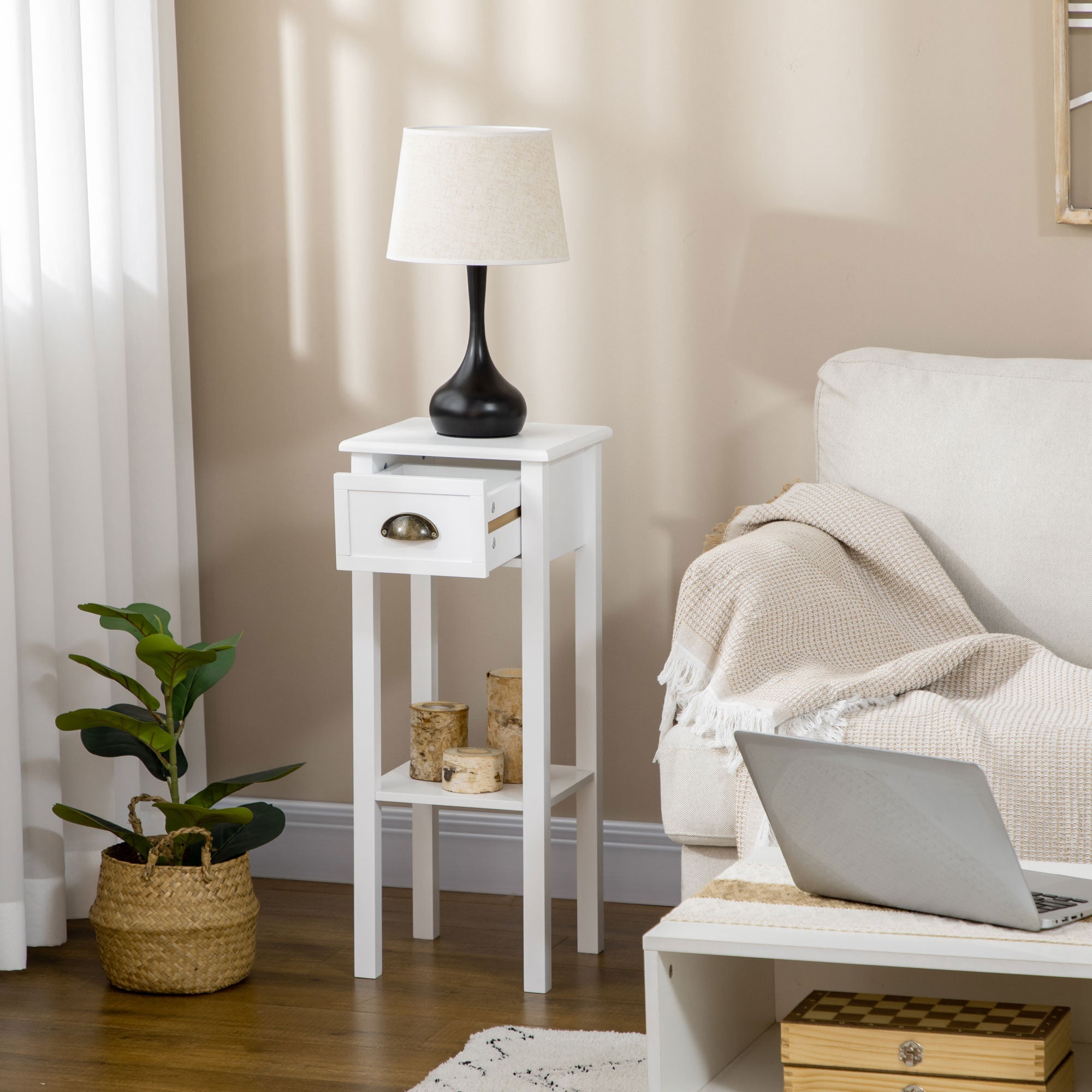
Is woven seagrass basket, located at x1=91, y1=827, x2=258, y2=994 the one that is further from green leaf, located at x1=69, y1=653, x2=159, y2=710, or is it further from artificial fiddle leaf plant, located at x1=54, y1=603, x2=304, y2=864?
green leaf, located at x1=69, y1=653, x2=159, y2=710

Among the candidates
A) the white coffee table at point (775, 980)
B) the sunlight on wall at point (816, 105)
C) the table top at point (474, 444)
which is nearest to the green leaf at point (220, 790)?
the table top at point (474, 444)

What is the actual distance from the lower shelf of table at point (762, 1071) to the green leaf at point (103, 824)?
3.64 feet

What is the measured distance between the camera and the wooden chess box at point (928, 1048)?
129 centimetres

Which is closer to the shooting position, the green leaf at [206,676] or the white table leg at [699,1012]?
the white table leg at [699,1012]

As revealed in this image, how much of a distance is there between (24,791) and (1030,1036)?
1.66m

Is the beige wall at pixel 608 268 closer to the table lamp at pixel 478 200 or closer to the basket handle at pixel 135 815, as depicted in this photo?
the table lamp at pixel 478 200

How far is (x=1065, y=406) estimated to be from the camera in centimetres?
229

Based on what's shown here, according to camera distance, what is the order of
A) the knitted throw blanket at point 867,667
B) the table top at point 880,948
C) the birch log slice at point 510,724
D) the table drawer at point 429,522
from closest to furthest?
the table top at point 880,948
the knitted throw blanket at point 867,667
the table drawer at point 429,522
the birch log slice at point 510,724

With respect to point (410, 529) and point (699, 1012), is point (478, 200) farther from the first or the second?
point (699, 1012)

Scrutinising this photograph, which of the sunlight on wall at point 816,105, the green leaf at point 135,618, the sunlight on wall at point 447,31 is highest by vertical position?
the sunlight on wall at point 447,31

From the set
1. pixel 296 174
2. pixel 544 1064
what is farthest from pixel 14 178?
pixel 544 1064

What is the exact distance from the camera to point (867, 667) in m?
2.12

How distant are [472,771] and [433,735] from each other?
9 cm


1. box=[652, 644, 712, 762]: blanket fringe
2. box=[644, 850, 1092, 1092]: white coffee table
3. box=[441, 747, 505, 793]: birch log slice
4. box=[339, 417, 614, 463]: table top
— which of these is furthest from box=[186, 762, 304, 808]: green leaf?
box=[644, 850, 1092, 1092]: white coffee table
